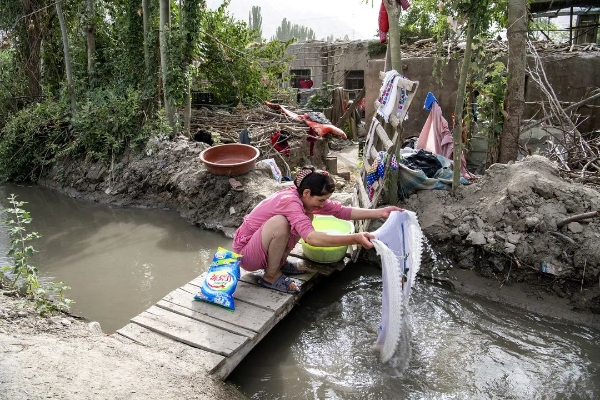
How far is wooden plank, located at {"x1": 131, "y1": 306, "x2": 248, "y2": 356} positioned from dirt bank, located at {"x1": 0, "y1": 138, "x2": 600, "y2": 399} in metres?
0.14

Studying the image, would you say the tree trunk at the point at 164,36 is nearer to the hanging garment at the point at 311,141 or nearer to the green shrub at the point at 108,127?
the green shrub at the point at 108,127

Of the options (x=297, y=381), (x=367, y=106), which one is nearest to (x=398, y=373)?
(x=297, y=381)

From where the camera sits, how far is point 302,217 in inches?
127

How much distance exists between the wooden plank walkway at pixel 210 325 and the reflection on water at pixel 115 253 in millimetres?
588

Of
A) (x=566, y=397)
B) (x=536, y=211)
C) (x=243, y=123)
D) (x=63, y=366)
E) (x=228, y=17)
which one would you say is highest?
(x=228, y=17)

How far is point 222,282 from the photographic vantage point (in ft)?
11.3

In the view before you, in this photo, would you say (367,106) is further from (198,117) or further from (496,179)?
(496,179)

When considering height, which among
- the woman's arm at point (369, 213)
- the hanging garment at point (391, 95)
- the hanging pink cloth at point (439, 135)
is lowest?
the woman's arm at point (369, 213)

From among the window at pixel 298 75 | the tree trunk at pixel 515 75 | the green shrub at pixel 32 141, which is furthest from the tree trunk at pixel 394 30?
the window at pixel 298 75

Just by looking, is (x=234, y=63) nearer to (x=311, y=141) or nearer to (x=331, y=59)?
(x=311, y=141)

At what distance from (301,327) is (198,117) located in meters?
5.89

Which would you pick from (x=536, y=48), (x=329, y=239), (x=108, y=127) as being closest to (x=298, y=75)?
(x=536, y=48)

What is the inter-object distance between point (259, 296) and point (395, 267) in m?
1.20

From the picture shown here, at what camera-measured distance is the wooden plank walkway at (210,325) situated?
9.74 feet
